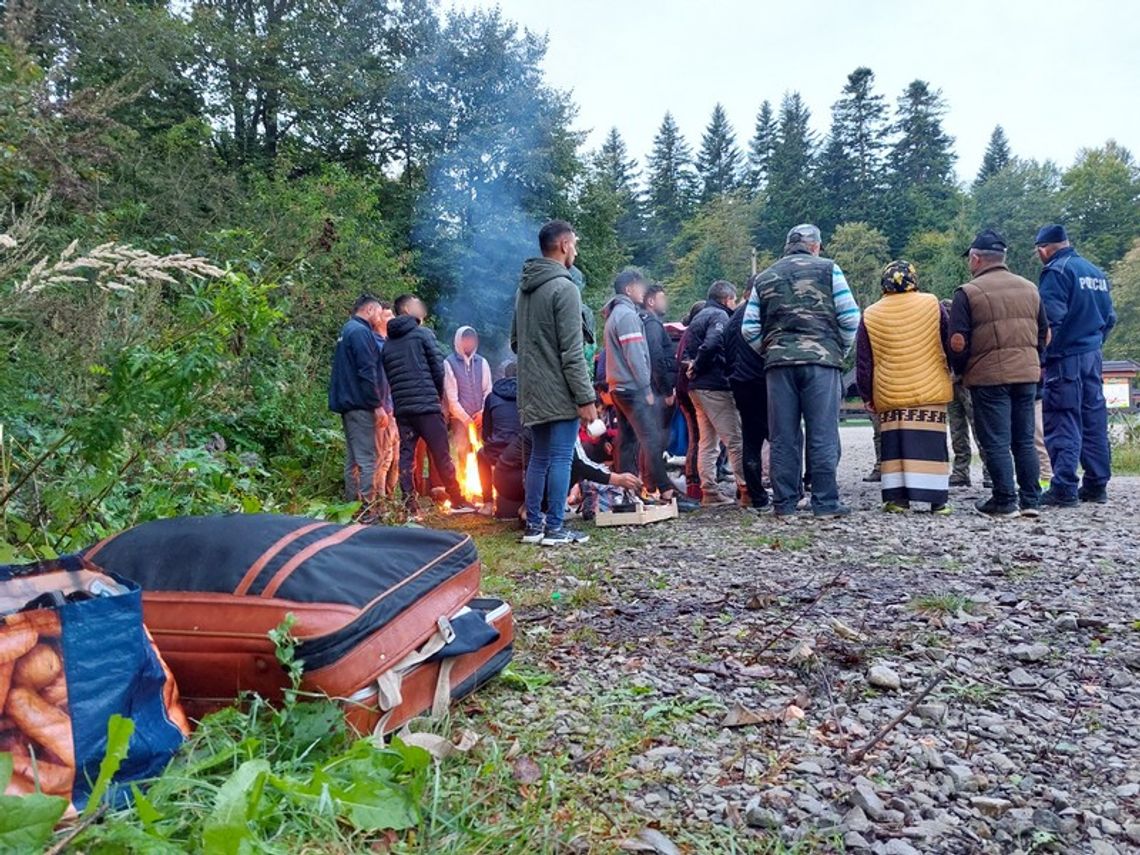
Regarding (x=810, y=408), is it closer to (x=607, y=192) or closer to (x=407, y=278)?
(x=407, y=278)

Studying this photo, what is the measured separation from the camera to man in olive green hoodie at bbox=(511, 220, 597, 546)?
17.0ft

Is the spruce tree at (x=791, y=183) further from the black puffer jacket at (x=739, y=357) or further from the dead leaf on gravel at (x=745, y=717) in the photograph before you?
the dead leaf on gravel at (x=745, y=717)

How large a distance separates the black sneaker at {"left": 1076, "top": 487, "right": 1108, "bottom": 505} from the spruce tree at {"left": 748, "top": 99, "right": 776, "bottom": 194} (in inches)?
3061

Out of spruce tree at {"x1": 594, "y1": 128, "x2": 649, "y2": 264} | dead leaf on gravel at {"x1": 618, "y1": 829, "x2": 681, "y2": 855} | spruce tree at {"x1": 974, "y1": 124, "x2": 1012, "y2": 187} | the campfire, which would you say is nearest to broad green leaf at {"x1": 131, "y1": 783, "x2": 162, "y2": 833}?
dead leaf on gravel at {"x1": 618, "y1": 829, "x2": 681, "y2": 855}

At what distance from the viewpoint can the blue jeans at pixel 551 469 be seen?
5.29 meters

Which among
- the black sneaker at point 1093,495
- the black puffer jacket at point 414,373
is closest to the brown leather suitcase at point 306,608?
the black puffer jacket at point 414,373

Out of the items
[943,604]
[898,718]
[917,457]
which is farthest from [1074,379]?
[898,718]

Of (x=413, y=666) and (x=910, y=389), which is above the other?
(x=910, y=389)

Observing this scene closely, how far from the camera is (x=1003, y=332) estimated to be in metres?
5.94

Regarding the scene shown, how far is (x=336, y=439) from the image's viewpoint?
8406mm

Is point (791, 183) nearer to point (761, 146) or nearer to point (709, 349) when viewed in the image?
point (761, 146)

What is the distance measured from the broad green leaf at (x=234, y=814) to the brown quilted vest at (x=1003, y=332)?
5.85 m

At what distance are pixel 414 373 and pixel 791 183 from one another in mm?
72666

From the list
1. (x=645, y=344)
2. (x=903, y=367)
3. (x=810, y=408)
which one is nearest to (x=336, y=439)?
(x=645, y=344)
